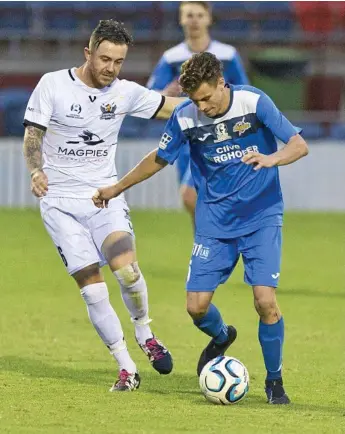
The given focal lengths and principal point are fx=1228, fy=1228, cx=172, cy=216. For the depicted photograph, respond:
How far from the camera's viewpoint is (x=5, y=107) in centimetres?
2231

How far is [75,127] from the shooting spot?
8.17 m

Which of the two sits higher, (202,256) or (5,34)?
(202,256)

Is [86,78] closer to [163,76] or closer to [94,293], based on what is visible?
[94,293]

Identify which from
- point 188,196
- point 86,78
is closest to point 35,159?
point 86,78

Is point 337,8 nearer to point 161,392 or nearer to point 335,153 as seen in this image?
point 335,153

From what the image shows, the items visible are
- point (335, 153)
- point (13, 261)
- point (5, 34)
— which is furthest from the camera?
point (5, 34)

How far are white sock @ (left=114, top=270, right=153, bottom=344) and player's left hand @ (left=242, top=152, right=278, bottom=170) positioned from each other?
1.54 meters

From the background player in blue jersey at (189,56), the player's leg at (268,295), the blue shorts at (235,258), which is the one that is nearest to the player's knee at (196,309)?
the blue shorts at (235,258)

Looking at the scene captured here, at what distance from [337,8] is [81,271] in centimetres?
1937

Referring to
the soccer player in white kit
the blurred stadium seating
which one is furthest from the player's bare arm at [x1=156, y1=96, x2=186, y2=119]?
the blurred stadium seating

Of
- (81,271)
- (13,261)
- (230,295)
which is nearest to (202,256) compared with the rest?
(81,271)

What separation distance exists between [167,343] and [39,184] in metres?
2.74

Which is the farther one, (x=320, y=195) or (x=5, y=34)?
(x=5, y=34)

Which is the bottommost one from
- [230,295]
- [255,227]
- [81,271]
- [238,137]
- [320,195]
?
[320,195]
